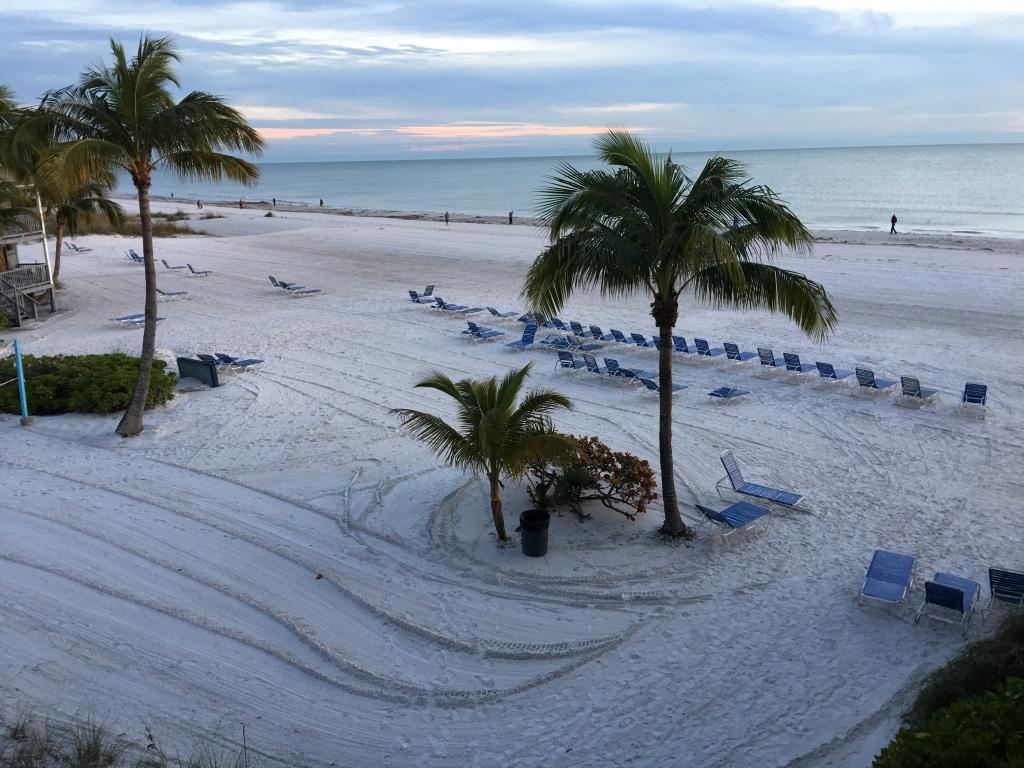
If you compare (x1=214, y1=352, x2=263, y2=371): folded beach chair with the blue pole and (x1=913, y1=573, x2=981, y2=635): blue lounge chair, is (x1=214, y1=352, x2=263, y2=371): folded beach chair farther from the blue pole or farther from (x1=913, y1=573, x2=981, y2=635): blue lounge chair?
(x1=913, y1=573, x2=981, y2=635): blue lounge chair

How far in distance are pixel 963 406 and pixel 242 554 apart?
11.0 m

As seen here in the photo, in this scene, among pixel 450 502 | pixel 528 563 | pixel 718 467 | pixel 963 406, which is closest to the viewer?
pixel 528 563

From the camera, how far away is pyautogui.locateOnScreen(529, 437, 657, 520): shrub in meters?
9.34

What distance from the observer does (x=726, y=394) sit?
13.7 meters

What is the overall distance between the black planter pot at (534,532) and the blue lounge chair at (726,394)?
6.01 meters

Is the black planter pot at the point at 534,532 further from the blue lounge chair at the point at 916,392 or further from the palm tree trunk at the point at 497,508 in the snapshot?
the blue lounge chair at the point at 916,392

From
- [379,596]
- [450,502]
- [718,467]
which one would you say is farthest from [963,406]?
[379,596]

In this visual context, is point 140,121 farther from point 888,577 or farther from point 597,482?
point 888,577

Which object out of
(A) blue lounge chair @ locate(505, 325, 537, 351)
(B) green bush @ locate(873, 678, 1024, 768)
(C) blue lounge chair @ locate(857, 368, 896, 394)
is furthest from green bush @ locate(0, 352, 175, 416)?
(B) green bush @ locate(873, 678, 1024, 768)

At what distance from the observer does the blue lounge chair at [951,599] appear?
6.93 m

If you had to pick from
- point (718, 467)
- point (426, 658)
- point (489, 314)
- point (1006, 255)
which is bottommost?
point (426, 658)

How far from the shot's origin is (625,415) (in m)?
13.3

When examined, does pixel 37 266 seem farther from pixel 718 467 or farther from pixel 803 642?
pixel 803 642

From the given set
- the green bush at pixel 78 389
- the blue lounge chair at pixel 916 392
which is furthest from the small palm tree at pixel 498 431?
the green bush at pixel 78 389
